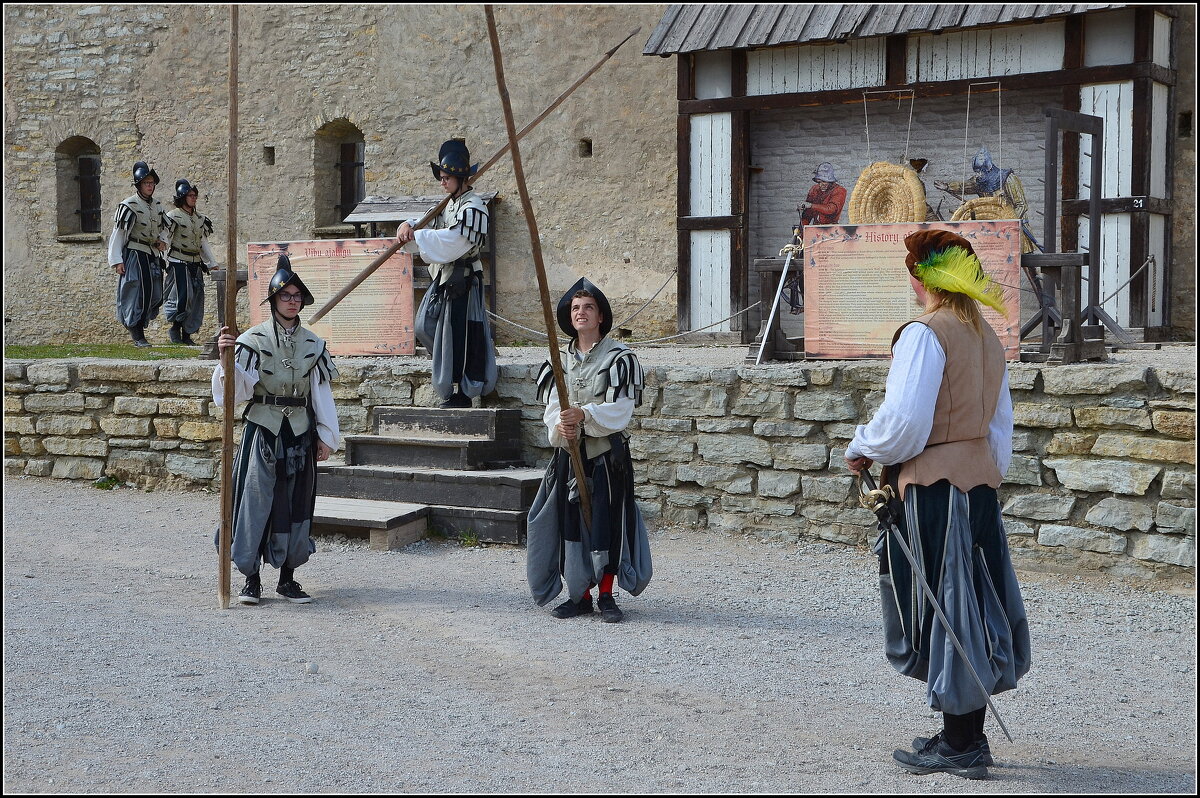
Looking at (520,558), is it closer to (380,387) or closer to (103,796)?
(380,387)

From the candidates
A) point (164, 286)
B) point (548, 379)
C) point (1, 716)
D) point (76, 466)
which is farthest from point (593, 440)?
point (164, 286)

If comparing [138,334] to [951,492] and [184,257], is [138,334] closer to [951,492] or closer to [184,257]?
[184,257]

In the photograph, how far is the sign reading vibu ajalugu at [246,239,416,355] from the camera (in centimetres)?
870

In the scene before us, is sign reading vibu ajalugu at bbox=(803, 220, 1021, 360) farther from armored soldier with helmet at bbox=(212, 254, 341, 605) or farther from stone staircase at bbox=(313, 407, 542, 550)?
armored soldier with helmet at bbox=(212, 254, 341, 605)

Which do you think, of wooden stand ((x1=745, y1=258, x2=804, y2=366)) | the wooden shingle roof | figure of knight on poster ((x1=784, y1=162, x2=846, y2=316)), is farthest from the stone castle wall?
wooden stand ((x1=745, y1=258, x2=804, y2=366))

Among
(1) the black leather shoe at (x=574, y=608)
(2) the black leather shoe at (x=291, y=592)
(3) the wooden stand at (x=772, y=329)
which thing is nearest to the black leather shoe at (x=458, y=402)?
(3) the wooden stand at (x=772, y=329)

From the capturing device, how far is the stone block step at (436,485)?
7.14 metres

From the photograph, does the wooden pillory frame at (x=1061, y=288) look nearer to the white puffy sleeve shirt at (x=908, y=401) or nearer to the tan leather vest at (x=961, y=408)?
the tan leather vest at (x=961, y=408)

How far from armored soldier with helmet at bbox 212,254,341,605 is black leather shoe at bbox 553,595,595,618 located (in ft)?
4.30

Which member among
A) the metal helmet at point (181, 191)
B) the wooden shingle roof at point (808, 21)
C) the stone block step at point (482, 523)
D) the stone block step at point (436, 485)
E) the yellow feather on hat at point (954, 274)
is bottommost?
the stone block step at point (482, 523)

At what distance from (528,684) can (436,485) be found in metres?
3.04

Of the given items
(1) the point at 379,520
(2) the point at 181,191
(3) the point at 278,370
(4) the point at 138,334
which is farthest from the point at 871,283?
(4) the point at 138,334

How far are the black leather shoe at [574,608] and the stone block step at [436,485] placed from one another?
156cm

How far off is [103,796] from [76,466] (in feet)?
22.0
